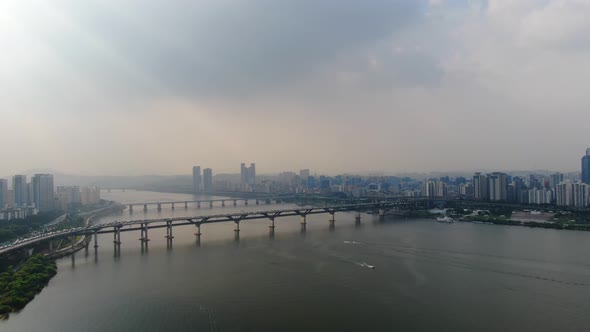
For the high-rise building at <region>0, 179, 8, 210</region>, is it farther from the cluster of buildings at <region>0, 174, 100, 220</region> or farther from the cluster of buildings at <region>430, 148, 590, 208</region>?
the cluster of buildings at <region>430, 148, 590, 208</region>

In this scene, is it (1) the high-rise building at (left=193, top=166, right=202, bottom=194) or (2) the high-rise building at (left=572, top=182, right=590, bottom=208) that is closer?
(2) the high-rise building at (left=572, top=182, right=590, bottom=208)

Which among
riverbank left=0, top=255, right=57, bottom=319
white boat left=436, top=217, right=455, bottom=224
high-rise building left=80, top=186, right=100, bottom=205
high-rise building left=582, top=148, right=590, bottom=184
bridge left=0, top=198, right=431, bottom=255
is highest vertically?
high-rise building left=582, top=148, right=590, bottom=184

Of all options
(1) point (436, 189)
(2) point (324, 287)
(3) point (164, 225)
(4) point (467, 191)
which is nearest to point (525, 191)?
(4) point (467, 191)

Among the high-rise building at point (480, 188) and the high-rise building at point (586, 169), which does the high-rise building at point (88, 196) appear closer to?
the high-rise building at point (480, 188)

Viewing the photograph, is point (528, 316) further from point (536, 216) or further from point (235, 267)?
point (536, 216)

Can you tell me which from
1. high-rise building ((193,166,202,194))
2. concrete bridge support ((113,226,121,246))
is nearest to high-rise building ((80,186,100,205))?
concrete bridge support ((113,226,121,246))

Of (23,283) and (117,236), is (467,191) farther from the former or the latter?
(23,283)
